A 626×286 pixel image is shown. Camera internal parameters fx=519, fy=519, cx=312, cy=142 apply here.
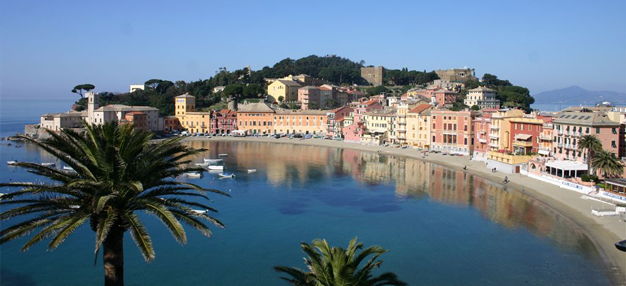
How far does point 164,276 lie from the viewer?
20422 mm

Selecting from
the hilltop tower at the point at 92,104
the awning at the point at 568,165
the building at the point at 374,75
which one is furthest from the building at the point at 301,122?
the building at the point at 374,75

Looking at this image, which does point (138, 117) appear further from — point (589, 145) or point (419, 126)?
point (589, 145)

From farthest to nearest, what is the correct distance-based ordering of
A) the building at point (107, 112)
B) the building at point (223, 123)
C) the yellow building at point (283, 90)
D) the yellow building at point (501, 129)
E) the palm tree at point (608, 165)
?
the yellow building at point (283, 90) → the building at point (223, 123) → the building at point (107, 112) → the yellow building at point (501, 129) → the palm tree at point (608, 165)

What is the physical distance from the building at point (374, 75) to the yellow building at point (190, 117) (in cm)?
5147

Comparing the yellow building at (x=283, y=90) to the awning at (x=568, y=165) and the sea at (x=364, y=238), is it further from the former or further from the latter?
the awning at (x=568, y=165)

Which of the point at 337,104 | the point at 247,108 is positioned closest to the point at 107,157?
the point at 247,108

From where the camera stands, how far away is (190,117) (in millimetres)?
83688

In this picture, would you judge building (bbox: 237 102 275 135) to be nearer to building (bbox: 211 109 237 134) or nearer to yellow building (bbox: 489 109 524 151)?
building (bbox: 211 109 237 134)

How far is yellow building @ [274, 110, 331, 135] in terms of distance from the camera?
79.6 meters

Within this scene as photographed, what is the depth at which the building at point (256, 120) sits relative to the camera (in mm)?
82000

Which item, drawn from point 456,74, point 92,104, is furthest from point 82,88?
point 456,74

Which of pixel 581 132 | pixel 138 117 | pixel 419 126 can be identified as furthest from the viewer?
pixel 138 117

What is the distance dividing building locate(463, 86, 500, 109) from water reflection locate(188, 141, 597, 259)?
31.5 meters

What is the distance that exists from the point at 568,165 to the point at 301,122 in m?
48.2
